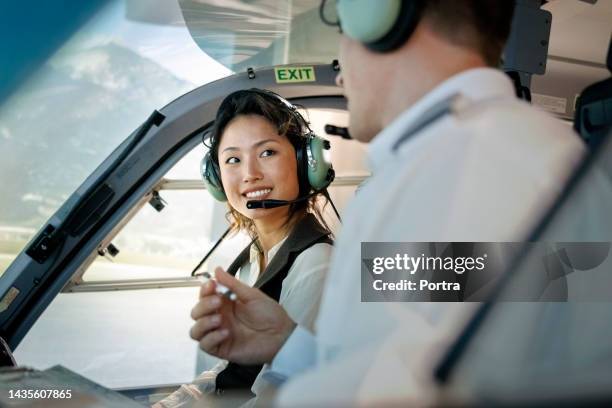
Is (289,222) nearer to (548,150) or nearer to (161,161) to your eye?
(161,161)

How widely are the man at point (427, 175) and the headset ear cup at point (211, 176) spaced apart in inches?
46.8

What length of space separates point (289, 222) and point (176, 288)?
5.64 feet

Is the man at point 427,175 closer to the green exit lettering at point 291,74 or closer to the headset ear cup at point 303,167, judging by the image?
the headset ear cup at point 303,167

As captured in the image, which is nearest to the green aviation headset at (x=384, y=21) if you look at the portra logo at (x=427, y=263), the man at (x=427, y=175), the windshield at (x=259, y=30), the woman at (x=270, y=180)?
the man at (x=427, y=175)

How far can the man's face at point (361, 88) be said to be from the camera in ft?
3.62

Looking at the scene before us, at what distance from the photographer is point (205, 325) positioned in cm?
130

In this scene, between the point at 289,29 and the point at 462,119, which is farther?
the point at 289,29

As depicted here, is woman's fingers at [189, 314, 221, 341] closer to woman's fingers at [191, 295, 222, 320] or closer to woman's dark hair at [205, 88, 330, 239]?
woman's fingers at [191, 295, 222, 320]

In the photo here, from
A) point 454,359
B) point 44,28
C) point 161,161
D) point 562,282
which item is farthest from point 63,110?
point 454,359

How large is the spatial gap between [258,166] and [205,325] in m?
0.82

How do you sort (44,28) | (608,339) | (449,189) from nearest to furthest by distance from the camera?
(449,189), (608,339), (44,28)

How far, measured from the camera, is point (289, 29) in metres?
3.28

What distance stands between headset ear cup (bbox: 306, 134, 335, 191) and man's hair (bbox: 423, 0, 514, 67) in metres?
0.95

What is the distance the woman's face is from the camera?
203 centimetres
